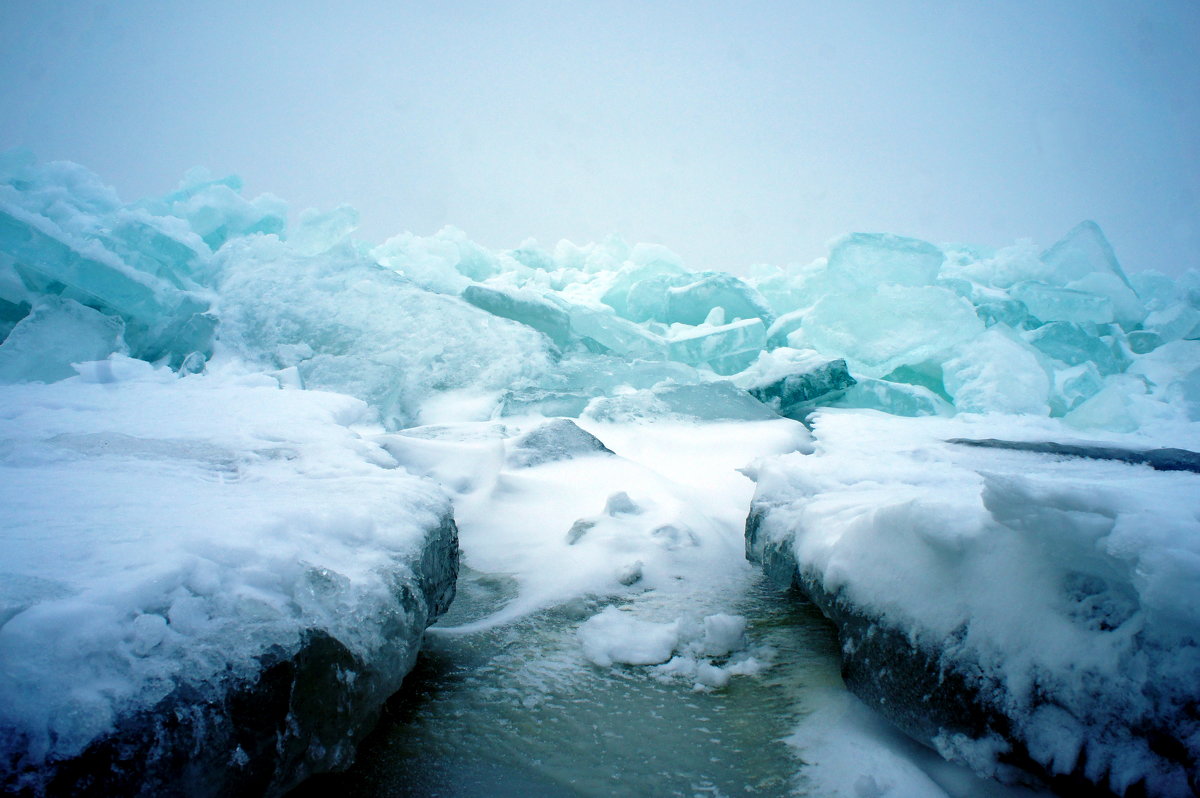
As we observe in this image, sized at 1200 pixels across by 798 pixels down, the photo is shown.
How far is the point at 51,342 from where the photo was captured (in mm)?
4531

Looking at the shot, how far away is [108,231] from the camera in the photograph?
259 inches

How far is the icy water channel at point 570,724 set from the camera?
4.23 feet

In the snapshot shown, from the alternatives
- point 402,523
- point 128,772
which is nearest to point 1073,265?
point 402,523

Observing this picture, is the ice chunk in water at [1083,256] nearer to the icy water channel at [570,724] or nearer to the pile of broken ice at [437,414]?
the pile of broken ice at [437,414]

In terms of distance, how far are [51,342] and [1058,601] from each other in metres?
6.21

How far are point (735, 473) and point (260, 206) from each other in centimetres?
829

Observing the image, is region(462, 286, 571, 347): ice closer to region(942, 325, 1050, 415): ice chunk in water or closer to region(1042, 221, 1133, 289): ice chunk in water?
region(942, 325, 1050, 415): ice chunk in water

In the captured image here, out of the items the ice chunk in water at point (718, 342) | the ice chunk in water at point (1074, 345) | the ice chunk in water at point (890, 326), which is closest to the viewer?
the ice chunk in water at point (890, 326)

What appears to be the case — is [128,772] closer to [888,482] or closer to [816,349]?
[888,482]

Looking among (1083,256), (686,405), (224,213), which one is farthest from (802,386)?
(224,213)

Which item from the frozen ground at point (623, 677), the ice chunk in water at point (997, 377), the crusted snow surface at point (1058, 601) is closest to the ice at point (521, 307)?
the frozen ground at point (623, 677)

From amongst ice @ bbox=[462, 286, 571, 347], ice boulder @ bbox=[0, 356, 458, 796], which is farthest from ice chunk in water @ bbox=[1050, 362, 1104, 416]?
ice boulder @ bbox=[0, 356, 458, 796]

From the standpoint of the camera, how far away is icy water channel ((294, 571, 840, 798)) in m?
1.29

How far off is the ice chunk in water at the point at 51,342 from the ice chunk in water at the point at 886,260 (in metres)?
Answer: 7.82
